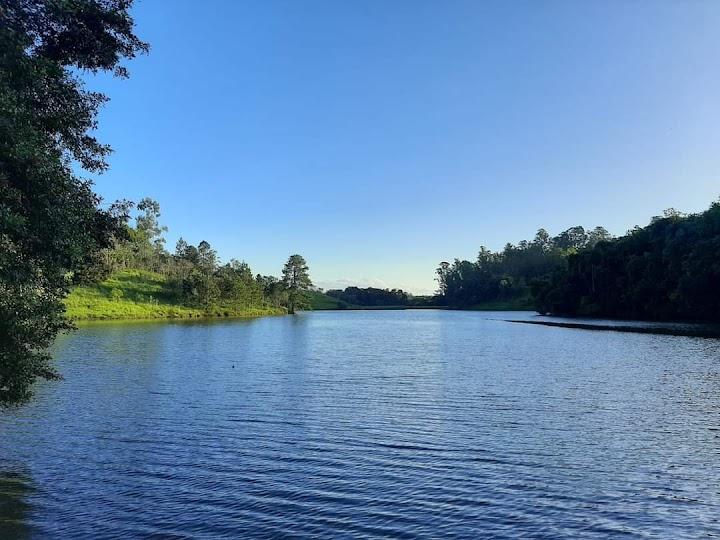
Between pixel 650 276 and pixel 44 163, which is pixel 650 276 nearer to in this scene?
pixel 650 276

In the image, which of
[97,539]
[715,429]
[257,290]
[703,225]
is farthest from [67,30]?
[257,290]

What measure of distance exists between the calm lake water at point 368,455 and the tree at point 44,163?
554cm

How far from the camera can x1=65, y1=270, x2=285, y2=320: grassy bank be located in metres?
126

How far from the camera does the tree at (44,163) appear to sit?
543 inches

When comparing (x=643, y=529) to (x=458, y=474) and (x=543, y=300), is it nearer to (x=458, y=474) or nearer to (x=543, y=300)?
(x=458, y=474)

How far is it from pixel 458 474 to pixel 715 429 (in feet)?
46.3

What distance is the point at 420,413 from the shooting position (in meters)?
27.9

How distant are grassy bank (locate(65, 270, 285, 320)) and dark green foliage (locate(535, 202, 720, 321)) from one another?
109554mm

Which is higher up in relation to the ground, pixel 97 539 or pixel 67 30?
pixel 67 30

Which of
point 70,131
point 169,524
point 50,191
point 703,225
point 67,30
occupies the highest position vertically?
point 703,225

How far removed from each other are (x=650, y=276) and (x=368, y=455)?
380ft

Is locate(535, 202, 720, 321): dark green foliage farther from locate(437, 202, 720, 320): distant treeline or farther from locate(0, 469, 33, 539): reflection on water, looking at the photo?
locate(0, 469, 33, 539): reflection on water

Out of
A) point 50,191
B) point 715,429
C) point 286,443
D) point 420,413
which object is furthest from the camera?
point 420,413

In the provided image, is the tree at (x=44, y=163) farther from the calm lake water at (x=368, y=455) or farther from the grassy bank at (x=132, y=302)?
the grassy bank at (x=132, y=302)
